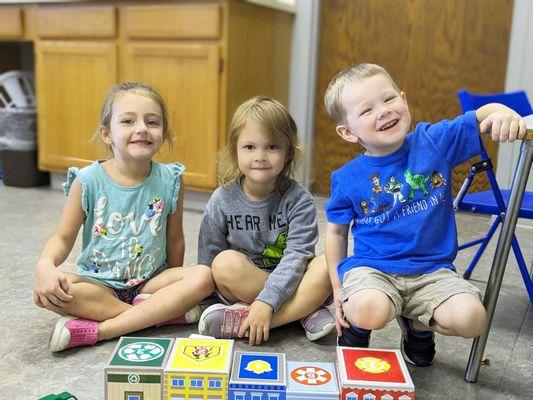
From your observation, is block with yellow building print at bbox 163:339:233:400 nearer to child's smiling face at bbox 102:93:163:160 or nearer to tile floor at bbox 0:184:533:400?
tile floor at bbox 0:184:533:400

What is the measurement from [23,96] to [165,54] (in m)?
0.96

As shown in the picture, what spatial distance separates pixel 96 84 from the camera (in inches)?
104

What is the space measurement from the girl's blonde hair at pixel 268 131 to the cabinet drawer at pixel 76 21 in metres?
1.47

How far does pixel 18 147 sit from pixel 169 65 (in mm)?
990

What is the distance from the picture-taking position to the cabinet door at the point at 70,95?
103 inches

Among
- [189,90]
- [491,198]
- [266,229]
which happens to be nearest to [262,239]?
[266,229]

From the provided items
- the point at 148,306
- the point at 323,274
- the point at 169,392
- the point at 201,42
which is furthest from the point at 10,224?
the point at 169,392

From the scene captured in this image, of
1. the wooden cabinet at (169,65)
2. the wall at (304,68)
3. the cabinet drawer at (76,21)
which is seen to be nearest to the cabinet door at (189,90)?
the wooden cabinet at (169,65)

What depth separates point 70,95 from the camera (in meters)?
2.72

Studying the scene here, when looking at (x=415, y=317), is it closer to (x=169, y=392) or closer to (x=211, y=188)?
(x=169, y=392)

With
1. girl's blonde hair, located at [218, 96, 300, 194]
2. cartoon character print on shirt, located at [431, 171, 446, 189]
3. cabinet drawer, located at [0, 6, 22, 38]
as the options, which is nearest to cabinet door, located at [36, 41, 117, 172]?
cabinet drawer, located at [0, 6, 22, 38]

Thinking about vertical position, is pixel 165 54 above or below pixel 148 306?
above

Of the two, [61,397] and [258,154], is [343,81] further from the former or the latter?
[61,397]

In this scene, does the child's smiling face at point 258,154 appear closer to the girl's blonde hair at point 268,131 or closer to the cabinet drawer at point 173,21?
the girl's blonde hair at point 268,131
